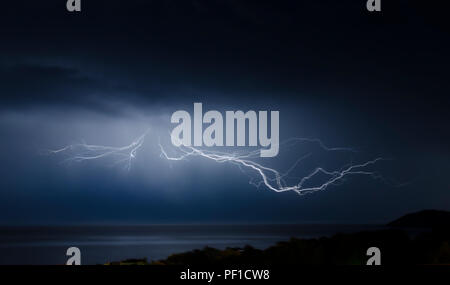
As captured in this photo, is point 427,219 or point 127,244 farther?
point 127,244

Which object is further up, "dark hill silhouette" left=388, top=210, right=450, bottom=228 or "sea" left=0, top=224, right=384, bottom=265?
Result: "dark hill silhouette" left=388, top=210, right=450, bottom=228

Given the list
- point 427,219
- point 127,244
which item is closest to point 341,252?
point 427,219

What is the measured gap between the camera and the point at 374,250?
6.17 meters

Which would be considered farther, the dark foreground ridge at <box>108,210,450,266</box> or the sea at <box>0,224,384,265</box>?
the sea at <box>0,224,384,265</box>

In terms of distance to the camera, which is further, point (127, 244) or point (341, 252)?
point (127, 244)

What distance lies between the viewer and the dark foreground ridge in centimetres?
610

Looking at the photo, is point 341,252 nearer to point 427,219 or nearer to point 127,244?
point 427,219

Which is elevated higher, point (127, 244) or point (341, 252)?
point (341, 252)

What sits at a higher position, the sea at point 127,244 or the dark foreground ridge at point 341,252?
the dark foreground ridge at point 341,252

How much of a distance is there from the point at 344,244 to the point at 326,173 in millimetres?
870

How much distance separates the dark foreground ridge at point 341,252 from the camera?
20.0 feet

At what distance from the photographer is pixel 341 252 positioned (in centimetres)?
621
